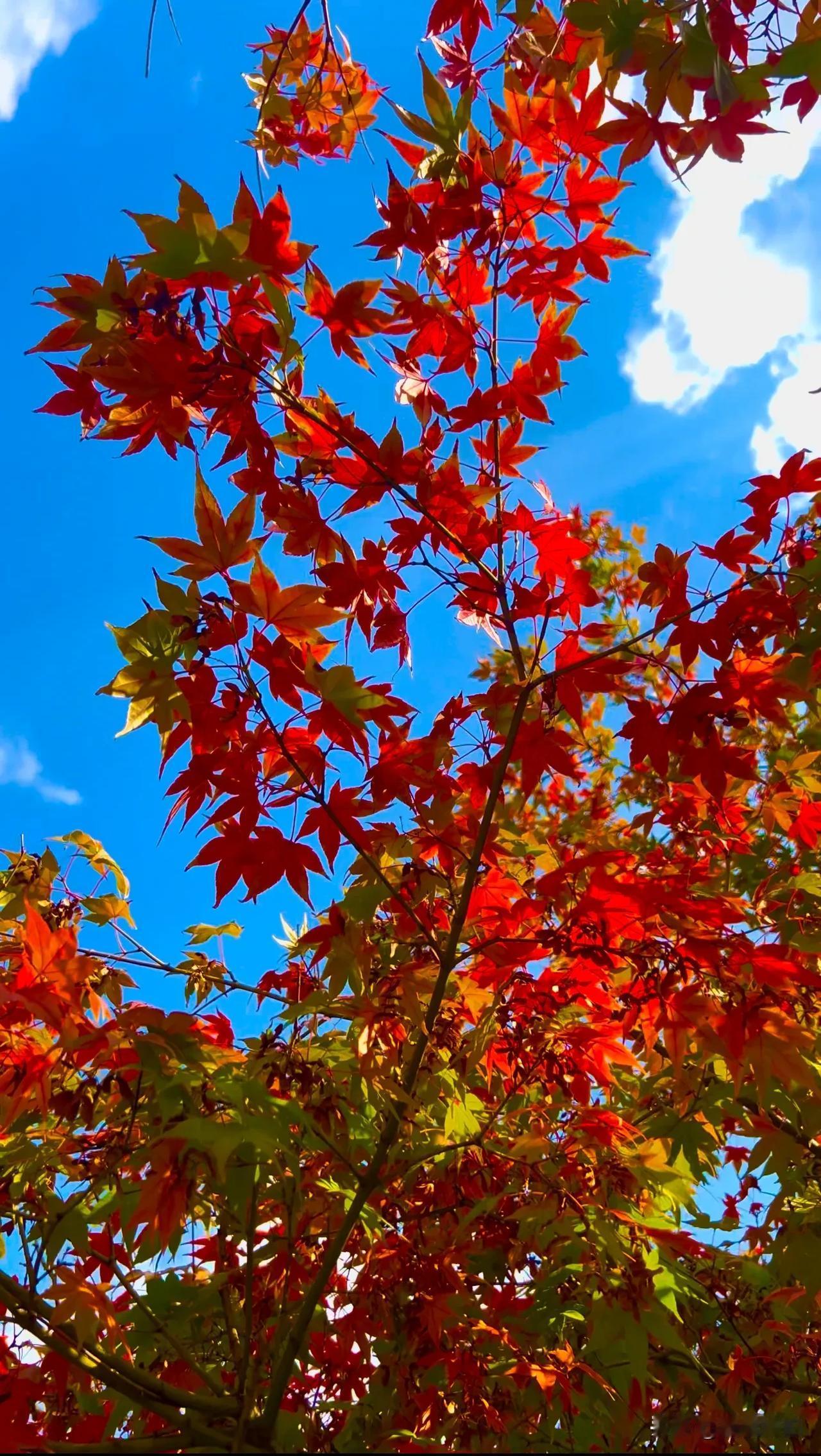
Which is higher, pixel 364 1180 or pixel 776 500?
pixel 776 500

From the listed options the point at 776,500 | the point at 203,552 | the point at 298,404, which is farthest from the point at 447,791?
the point at 776,500

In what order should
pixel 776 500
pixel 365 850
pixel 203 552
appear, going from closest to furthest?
pixel 203 552 → pixel 365 850 → pixel 776 500

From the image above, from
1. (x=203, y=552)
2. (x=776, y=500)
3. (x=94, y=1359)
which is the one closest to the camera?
(x=94, y=1359)

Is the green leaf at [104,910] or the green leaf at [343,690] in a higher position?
the green leaf at [343,690]

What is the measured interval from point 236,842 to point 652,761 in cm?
95

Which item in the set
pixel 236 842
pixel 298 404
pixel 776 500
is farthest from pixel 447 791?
pixel 776 500

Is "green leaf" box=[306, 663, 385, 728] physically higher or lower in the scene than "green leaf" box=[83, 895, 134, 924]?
higher

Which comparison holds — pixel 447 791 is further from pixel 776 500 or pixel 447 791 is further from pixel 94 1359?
pixel 94 1359

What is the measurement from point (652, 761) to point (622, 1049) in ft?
2.15

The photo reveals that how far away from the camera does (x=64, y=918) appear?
6.82 ft

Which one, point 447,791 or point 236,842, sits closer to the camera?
point 236,842

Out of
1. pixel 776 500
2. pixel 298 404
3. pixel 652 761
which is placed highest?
pixel 776 500

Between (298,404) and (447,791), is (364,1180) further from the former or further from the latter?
(298,404)

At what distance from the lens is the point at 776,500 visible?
7.14 ft
